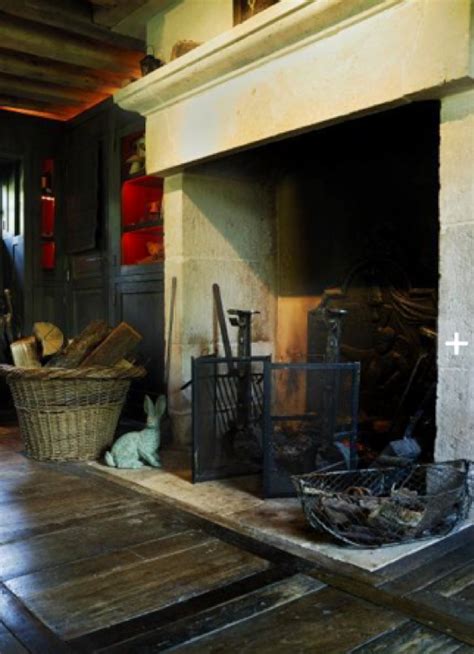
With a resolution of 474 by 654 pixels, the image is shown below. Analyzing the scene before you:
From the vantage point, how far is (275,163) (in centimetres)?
353

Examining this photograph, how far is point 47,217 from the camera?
492 cm

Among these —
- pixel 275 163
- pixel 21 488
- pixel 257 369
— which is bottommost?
pixel 21 488

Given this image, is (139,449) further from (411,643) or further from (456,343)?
(411,643)

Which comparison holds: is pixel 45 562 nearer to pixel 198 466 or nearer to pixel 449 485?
pixel 198 466

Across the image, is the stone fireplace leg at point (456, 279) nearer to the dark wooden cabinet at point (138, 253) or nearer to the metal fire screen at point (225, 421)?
the metal fire screen at point (225, 421)

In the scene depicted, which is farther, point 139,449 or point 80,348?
point 80,348

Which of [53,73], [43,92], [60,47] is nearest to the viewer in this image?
[60,47]

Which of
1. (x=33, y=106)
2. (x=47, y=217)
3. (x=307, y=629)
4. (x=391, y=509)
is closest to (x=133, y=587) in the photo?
(x=307, y=629)

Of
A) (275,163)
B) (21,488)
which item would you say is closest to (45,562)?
(21,488)

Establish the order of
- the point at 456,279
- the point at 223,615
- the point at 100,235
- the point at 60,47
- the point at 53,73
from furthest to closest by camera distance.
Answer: the point at 100,235 < the point at 53,73 < the point at 60,47 < the point at 456,279 < the point at 223,615

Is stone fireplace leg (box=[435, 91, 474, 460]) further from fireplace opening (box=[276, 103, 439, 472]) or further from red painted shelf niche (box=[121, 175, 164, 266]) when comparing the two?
red painted shelf niche (box=[121, 175, 164, 266])

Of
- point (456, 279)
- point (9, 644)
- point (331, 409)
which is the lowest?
point (9, 644)

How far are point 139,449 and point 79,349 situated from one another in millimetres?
669

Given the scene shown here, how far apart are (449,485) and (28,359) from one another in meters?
2.25
